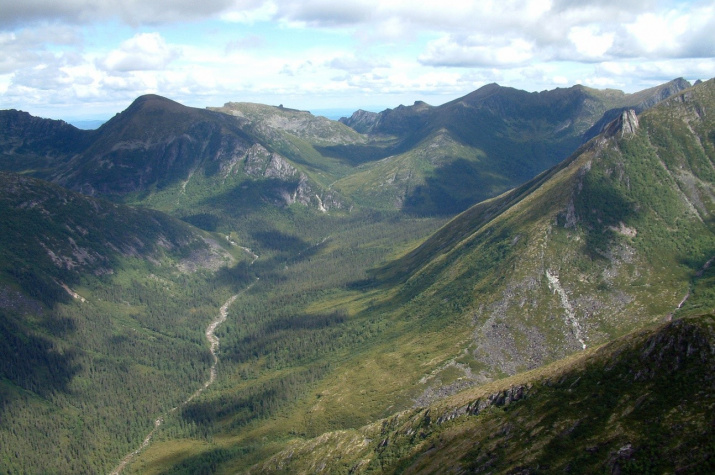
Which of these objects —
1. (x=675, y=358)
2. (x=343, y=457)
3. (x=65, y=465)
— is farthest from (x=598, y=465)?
(x=65, y=465)

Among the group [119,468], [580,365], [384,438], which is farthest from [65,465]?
[580,365]

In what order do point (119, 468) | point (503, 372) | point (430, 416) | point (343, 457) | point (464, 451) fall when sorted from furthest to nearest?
point (119, 468)
point (503, 372)
point (343, 457)
point (430, 416)
point (464, 451)

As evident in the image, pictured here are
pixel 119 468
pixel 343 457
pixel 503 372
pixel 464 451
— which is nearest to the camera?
pixel 464 451

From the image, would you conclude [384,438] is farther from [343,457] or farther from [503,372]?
[503,372]

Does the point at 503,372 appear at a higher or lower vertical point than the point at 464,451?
lower

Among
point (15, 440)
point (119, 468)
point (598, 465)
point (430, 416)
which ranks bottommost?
point (119, 468)

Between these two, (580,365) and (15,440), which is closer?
(580,365)
